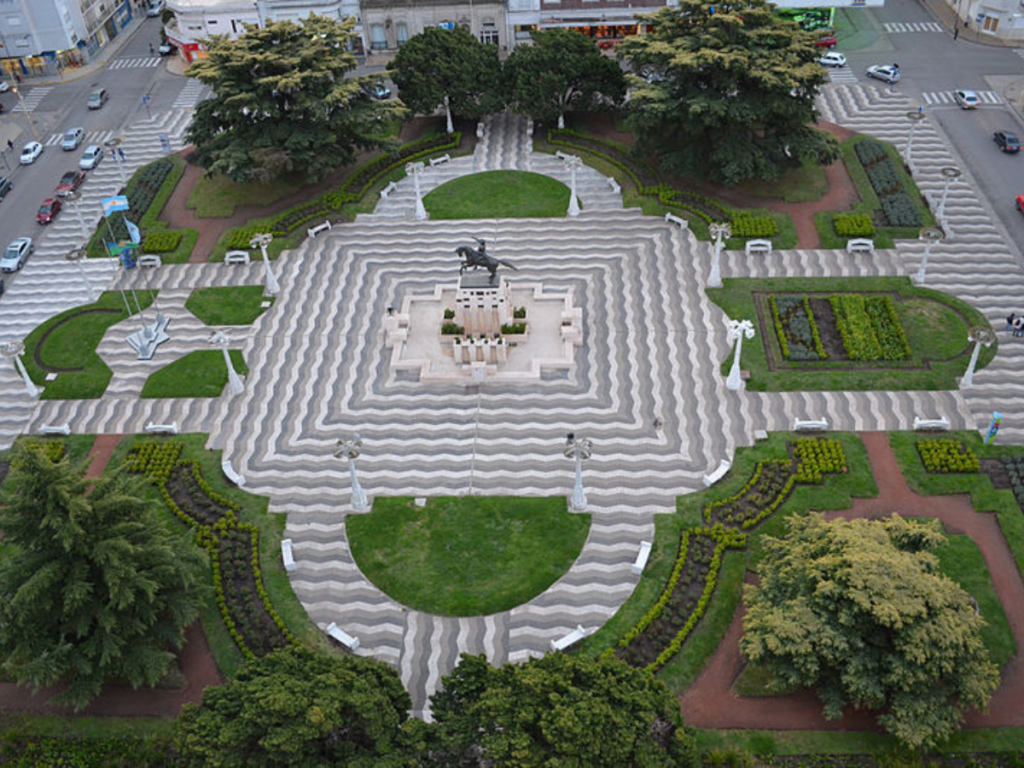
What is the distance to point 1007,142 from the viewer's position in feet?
245

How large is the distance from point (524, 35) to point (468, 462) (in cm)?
5559

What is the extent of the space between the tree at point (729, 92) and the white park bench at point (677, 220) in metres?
3.36

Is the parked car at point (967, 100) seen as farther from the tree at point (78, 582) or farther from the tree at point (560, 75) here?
the tree at point (78, 582)

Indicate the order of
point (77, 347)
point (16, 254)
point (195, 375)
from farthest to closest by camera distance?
point (16, 254) < point (77, 347) < point (195, 375)

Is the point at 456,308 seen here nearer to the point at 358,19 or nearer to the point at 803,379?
the point at 803,379

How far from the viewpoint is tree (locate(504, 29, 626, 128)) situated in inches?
2985

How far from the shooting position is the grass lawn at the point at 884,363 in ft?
181

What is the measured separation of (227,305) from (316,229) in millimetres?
9744

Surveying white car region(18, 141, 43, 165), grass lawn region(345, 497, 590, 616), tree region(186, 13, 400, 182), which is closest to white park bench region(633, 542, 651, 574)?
grass lawn region(345, 497, 590, 616)

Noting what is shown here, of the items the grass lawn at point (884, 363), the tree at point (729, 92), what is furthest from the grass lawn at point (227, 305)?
the grass lawn at point (884, 363)

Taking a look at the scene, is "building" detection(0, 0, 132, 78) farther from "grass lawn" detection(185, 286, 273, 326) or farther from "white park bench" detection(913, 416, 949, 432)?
"white park bench" detection(913, 416, 949, 432)

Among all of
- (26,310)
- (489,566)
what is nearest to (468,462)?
(489,566)

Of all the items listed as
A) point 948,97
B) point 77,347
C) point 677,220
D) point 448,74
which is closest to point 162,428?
point 77,347

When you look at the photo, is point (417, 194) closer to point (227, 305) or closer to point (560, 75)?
point (560, 75)
